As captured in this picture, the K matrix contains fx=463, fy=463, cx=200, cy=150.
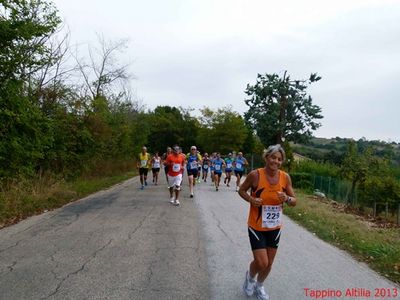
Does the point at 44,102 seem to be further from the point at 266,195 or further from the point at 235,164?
the point at 266,195

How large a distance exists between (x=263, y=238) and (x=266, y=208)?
1.13 ft

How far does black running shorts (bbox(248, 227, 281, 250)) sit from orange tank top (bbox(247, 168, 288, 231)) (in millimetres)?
50

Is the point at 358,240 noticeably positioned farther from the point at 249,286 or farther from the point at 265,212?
the point at 265,212

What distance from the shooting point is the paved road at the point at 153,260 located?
5562 mm

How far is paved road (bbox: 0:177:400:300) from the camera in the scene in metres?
5.56

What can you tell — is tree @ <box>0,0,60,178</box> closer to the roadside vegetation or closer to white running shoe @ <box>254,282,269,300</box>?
the roadside vegetation

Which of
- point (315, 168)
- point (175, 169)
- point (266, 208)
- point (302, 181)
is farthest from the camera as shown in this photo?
point (315, 168)

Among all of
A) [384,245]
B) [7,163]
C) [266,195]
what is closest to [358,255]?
[384,245]

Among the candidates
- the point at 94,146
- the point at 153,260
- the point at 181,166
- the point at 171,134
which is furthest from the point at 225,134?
the point at 153,260

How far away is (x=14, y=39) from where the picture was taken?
11.7 m

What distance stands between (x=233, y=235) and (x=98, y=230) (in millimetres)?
2737

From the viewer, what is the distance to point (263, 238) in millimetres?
5250

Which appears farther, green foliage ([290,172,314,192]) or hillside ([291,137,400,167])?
hillside ([291,137,400,167])

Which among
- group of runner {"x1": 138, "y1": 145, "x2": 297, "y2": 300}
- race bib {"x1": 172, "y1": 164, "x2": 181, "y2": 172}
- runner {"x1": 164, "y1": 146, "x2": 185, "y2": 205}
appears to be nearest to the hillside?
runner {"x1": 164, "y1": 146, "x2": 185, "y2": 205}
